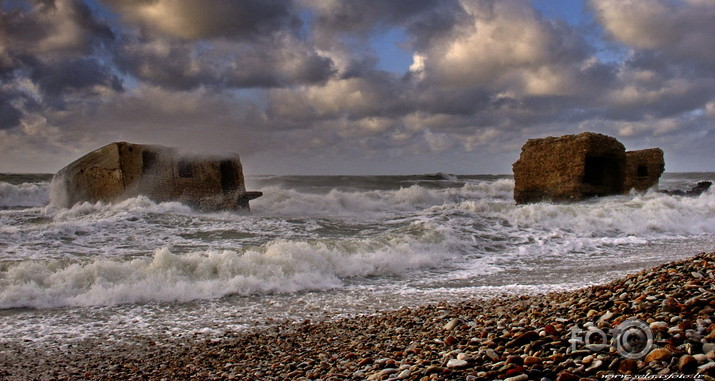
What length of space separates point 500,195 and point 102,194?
23854 mm

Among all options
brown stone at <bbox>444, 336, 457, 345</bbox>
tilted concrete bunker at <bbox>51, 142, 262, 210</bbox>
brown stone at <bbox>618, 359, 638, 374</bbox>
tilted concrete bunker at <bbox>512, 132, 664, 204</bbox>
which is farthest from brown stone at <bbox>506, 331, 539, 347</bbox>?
tilted concrete bunker at <bbox>512, 132, 664, 204</bbox>

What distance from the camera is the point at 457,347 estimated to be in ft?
11.0

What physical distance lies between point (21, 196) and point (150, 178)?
1383 centimetres

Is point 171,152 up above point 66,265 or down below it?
above

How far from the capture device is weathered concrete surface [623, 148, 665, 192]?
1898 centimetres

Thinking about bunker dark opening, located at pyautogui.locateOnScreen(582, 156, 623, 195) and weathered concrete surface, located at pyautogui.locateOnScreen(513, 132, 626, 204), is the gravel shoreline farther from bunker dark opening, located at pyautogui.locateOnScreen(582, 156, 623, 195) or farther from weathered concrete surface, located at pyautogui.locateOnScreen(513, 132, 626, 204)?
bunker dark opening, located at pyautogui.locateOnScreen(582, 156, 623, 195)

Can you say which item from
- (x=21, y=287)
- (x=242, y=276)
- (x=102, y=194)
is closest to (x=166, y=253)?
(x=242, y=276)

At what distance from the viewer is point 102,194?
13.9m

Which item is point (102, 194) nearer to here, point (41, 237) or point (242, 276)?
point (41, 237)

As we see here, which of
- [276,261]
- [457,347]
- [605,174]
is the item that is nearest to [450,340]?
[457,347]

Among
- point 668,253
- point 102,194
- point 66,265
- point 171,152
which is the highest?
point 171,152

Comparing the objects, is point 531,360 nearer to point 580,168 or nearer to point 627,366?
point 627,366

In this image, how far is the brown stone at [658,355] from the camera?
7.74ft

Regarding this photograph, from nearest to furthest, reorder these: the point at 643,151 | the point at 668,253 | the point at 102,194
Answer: the point at 668,253, the point at 102,194, the point at 643,151
